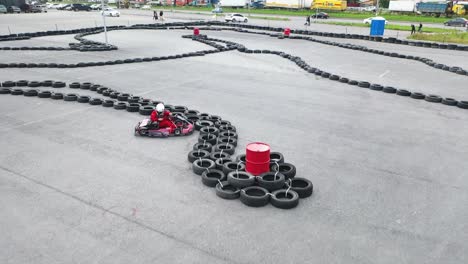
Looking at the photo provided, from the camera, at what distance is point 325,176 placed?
8.38 meters

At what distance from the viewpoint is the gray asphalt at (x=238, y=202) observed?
5910 mm

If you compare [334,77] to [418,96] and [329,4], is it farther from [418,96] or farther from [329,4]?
[329,4]

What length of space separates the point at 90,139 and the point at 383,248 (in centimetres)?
798

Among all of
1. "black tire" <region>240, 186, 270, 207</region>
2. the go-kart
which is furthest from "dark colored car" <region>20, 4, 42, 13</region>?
"black tire" <region>240, 186, 270, 207</region>

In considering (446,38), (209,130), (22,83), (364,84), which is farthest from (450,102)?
(446,38)

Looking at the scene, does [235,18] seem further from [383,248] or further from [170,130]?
[383,248]

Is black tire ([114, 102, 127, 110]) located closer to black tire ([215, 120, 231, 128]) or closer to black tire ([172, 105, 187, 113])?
black tire ([172, 105, 187, 113])

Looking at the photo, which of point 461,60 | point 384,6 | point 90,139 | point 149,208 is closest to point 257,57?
point 461,60

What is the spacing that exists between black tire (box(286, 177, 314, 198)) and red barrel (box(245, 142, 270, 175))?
628 mm

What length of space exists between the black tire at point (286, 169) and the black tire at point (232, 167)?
2.32ft

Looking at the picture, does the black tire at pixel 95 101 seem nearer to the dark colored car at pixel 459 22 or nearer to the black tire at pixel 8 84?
the black tire at pixel 8 84

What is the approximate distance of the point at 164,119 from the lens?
1044 centimetres

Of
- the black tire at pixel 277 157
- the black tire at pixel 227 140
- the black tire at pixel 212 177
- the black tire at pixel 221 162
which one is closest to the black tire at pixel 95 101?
the black tire at pixel 227 140

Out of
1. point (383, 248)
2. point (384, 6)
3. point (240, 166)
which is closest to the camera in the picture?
point (383, 248)
